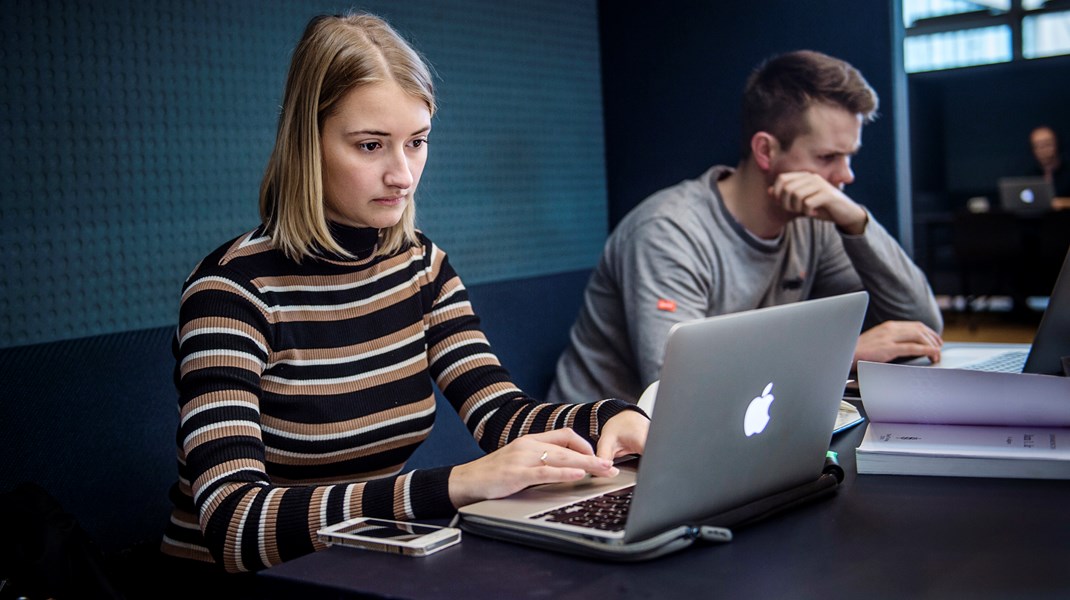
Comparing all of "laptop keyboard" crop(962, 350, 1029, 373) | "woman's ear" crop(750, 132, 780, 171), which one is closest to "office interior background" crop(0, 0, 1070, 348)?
"woman's ear" crop(750, 132, 780, 171)

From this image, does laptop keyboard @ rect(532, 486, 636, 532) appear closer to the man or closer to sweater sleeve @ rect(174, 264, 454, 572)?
sweater sleeve @ rect(174, 264, 454, 572)

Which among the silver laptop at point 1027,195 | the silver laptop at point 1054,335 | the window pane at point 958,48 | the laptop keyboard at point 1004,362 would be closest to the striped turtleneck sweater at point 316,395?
the silver laptop at point 1054,335

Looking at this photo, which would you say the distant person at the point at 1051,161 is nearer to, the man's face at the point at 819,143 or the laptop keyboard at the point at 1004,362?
the man's face at the point at 819,143

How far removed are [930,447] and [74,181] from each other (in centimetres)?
148

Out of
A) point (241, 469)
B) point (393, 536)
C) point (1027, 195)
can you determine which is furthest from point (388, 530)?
point (1027, 195)

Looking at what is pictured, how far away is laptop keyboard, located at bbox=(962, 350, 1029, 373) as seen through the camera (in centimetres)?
179

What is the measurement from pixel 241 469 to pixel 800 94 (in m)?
1.71

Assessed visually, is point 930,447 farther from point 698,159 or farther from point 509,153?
point 698,159

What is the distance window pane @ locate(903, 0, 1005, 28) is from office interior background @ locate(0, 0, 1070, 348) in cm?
655

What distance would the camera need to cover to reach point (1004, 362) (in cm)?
186

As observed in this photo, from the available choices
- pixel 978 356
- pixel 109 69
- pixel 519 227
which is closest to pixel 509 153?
pixel 519 227

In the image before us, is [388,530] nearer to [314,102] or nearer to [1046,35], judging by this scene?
[314,102]

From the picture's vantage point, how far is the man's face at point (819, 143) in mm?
2438

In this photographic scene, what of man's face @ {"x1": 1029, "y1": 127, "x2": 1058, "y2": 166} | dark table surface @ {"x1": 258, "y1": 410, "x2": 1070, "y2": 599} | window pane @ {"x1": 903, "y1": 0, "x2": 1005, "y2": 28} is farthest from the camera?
window pane @ {"x1": 903, "y1": 0, "x2": 1005, "y2": 28}
